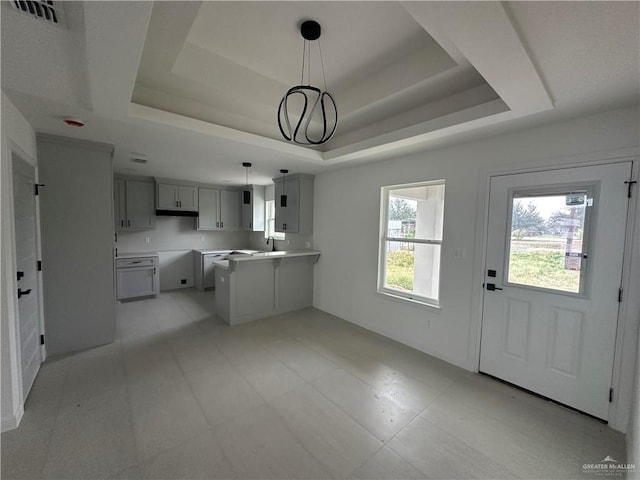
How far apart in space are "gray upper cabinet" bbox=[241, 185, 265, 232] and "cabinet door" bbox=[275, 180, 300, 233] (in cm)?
131

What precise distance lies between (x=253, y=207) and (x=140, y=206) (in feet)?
7.32

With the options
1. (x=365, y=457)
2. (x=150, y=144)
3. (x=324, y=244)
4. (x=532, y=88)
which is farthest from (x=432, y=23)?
(x=324, y=244)

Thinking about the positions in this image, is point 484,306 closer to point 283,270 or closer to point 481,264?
point 481,264

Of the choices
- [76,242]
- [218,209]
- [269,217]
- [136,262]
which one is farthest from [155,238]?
[76,242]

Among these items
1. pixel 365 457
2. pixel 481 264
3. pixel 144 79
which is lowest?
pixel 365 457

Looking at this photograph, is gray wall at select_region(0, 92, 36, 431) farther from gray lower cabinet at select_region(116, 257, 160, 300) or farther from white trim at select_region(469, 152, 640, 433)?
white trim at select_region(469, 152, 640, 433)

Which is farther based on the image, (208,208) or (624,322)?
(208,208)

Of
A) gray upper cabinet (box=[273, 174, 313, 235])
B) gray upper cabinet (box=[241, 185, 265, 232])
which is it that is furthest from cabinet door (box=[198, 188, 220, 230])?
gray upper cabinet (box=[273, 174, 313, 235])

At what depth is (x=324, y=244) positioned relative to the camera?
451 cm

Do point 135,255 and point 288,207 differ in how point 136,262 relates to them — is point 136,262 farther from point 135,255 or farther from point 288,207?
point 288,207

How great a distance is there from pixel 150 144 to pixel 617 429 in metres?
4.94

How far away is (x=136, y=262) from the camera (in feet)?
16.1

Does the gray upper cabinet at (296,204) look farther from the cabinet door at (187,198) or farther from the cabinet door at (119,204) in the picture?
the cabinet door at (119,204)

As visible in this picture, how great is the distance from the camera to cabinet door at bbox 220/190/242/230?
626 centimetres
